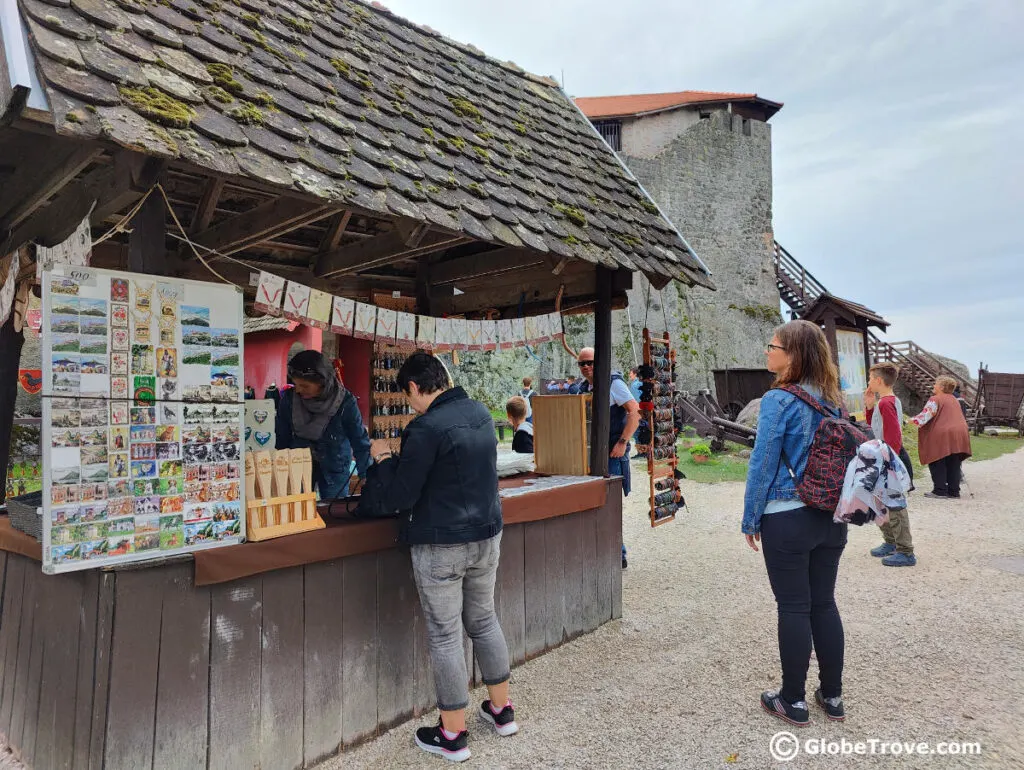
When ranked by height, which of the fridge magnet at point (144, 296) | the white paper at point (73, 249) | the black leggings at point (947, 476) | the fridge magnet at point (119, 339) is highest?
the white paper at point (73, 249)

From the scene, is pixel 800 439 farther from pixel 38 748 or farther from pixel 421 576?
pixel 38 748

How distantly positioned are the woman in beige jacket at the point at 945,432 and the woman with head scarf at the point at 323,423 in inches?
339

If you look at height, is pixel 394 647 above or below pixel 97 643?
below

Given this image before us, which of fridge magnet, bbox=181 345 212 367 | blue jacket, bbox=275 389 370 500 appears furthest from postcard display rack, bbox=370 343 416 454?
fridge magnet, bbox=181 345 212 367

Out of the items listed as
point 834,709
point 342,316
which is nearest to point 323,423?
point 342,316

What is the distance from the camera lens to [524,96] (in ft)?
19.3

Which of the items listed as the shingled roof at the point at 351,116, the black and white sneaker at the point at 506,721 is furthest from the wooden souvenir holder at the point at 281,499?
the black and white sneaker at the point at 506,721

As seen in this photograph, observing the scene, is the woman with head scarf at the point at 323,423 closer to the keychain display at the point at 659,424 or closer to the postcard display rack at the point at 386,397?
the postcard display rack at the point at 386,397

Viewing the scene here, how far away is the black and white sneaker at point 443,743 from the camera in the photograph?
10.1 feet

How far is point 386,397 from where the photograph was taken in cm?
601

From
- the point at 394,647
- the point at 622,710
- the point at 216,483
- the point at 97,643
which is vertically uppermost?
the point at 216,483

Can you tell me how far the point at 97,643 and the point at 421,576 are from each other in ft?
4.27

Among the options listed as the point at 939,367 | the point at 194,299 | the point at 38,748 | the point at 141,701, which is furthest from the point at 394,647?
the point at 939,367

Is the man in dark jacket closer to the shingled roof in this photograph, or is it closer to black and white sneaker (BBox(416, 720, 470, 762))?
black and white sneaker (BBox(416, 720, 470, 762))
